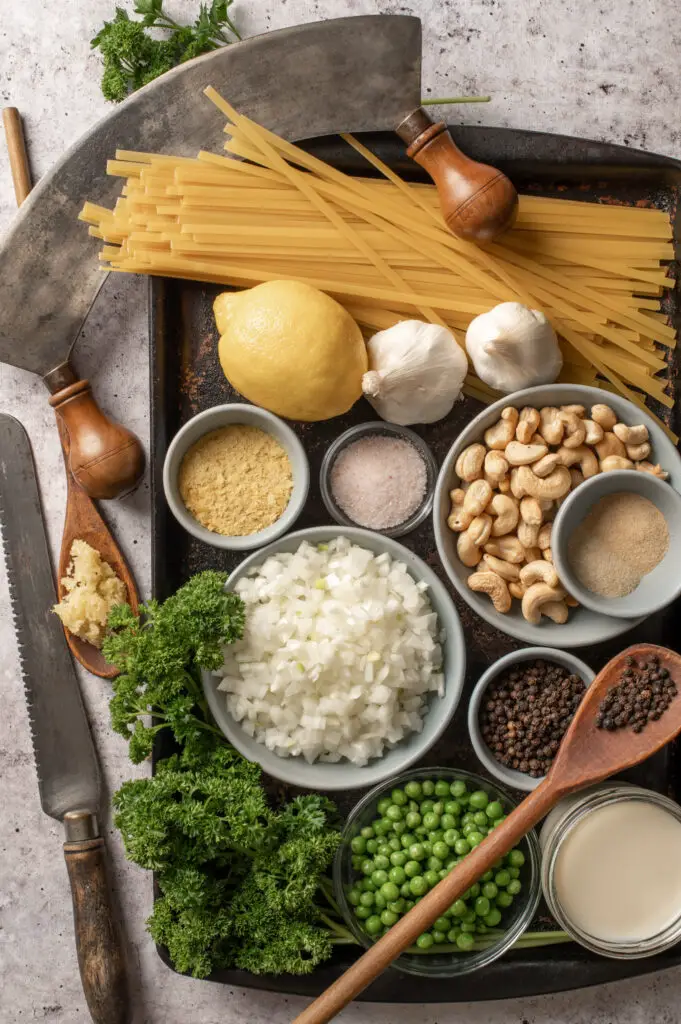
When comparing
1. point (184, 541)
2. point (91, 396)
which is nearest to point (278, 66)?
point (91, 396)

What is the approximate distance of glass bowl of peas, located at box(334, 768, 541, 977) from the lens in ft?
6.40

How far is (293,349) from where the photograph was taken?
1903 mm

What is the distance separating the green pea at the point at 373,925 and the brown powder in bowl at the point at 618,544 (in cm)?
89

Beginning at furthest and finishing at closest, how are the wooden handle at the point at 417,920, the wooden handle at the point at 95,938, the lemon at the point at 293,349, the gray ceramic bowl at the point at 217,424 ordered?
the wooden handle at the point at 95,938 → the gray ceramic bowl at the point at 217,424 → the lemon at the point at 293,349 → the wooden handle at the point at 417,920

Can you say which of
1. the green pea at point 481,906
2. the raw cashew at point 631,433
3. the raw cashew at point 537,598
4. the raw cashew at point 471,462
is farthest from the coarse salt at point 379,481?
the green pea at point 481,906

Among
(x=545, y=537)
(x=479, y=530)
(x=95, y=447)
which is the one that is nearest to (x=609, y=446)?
(x=545, y=537)

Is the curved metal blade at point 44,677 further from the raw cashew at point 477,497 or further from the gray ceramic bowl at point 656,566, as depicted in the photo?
the gray ceramic bowl at point 656,566

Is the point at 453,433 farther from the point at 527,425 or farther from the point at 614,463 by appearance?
the point at 614,463

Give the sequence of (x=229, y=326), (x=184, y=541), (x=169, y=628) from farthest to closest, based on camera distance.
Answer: (x=184, y=541)
(x=229, y=326)
(x=169, y=628)

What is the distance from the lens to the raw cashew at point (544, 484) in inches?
76.9

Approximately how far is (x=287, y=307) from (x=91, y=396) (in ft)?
1.95

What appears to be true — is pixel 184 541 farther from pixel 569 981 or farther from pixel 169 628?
pixel 569 981

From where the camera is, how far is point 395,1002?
6.85 feet

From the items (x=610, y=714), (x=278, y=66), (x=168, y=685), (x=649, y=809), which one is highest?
(x=278, y=66)
